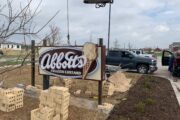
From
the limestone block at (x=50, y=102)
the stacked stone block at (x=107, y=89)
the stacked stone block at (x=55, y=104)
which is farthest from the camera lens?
the stacked stone block at (x=107, y=89)

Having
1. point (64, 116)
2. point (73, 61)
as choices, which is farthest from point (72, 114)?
point (73, 61)

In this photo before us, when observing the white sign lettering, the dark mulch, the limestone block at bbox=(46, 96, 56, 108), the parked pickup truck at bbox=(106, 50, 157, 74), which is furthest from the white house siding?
the parked pickup truck at bbox=(106, 50, 157, 74)

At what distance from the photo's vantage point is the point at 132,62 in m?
23.4

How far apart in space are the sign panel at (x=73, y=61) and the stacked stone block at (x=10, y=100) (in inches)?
69.6

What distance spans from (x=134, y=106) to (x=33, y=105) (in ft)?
9.98

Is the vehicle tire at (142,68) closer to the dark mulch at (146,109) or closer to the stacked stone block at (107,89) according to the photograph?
the dark mulch at (146,109)

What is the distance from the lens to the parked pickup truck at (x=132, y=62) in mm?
23328

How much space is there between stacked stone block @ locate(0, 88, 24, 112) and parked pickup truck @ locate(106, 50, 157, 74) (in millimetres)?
14756

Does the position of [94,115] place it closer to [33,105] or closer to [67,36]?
[33,105]

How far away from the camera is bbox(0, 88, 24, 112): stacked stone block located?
27.9 feet

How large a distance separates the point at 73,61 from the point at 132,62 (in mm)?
14018

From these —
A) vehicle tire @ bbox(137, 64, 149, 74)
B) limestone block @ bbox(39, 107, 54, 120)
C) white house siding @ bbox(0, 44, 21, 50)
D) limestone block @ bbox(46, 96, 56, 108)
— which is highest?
white house siding @ bbox(0, 44, 21, 50)

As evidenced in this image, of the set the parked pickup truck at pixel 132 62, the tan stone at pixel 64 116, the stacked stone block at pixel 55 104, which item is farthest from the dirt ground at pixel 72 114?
the parked pickup truck at pixel 132 62

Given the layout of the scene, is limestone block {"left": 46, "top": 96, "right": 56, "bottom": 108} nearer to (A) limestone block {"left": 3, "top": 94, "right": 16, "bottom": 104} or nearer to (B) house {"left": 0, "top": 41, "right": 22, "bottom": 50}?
(A) limestone block {"left": 3, "top": 94, "right": 16, "bottom": 104}
